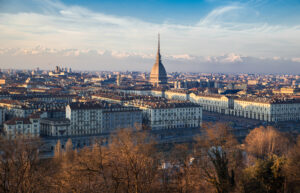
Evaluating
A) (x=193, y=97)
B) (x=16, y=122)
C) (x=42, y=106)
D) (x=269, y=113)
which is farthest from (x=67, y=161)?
(x=193, y=97)

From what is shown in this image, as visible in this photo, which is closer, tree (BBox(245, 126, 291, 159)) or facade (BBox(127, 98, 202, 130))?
tree (BBox(245, 126, 291, 159))

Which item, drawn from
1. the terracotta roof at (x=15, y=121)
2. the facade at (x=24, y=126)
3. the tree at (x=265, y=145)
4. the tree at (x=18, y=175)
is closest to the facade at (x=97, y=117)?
the facade at (x=24, y=126)

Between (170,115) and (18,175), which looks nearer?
(18,175)

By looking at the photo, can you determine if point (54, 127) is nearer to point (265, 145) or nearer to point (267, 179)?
point (265, 145)

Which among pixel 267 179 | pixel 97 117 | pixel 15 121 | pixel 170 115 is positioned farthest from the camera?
pixel 170 115

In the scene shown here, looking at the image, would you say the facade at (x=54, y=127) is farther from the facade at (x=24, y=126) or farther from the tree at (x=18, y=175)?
the tree at (x=18, y=175)

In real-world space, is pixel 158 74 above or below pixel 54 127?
above

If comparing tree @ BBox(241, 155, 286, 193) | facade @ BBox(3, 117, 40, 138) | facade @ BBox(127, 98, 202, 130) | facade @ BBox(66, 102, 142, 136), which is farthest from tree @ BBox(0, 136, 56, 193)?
facade @ BBox(127, 98, 202, 130)

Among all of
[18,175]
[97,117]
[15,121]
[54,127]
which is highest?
[18,175]

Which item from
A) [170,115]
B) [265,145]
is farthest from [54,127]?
[265,145]

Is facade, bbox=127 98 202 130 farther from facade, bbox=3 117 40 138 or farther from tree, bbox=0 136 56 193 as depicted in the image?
tree, bbox=0 136 56 193

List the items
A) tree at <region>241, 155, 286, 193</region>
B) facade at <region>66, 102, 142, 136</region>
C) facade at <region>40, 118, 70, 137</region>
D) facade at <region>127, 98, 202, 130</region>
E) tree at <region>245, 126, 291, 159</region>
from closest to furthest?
tree at <region>241, 155, 286, 193</region> < tree at <region>245, 126, 291, 159</region> < facade at <region>40, 118, 70, 137</region> < facade at <region>66, 102, 142, 136</region> < facade at <region>127, 98, 202, 130</region>
